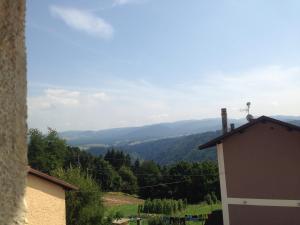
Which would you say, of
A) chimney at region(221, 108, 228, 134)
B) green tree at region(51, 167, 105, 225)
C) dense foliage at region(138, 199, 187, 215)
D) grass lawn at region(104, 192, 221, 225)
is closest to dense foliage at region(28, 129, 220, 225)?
grass lawn at region(104, 192, 221, 225)

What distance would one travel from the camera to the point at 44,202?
49.5 ft

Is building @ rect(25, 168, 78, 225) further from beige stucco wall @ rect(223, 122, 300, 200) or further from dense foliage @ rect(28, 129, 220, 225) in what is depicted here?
dense foliage @ rect(28, 129, 220, 225)

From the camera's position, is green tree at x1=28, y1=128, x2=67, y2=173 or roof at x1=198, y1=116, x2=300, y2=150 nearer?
roof at x1=198, y1=116, x2=300, y2=150

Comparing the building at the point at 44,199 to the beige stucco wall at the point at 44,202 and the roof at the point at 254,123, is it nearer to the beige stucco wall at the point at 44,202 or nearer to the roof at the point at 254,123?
the beige stucco wall at the point at 44,202

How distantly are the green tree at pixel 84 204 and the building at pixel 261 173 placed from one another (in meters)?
8.52

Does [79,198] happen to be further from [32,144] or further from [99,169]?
[99,169]

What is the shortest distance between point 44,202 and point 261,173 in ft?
29.0

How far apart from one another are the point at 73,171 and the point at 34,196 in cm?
974

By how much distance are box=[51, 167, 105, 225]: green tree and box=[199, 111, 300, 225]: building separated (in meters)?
8.52

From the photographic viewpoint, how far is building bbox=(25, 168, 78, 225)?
1445 centimetres

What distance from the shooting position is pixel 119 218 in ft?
103

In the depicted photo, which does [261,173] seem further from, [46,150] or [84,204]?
[46,150]

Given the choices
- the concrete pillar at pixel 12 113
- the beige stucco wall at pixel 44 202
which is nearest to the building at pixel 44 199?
the beige stucco wall at pixel 44 202

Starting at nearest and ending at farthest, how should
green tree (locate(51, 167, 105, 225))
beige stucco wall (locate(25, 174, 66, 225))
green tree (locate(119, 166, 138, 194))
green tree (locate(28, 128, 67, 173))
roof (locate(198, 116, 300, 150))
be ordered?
beige stucco wall (locate(25, 174, 66, 225)) < roof (locate(198, 116, 300, 150)) < green tree (locate(51, 167, 105, 225)) < green tree (locate(28, 128, 67, 173)) < green tree (locate(119, 166, 138, 194))
